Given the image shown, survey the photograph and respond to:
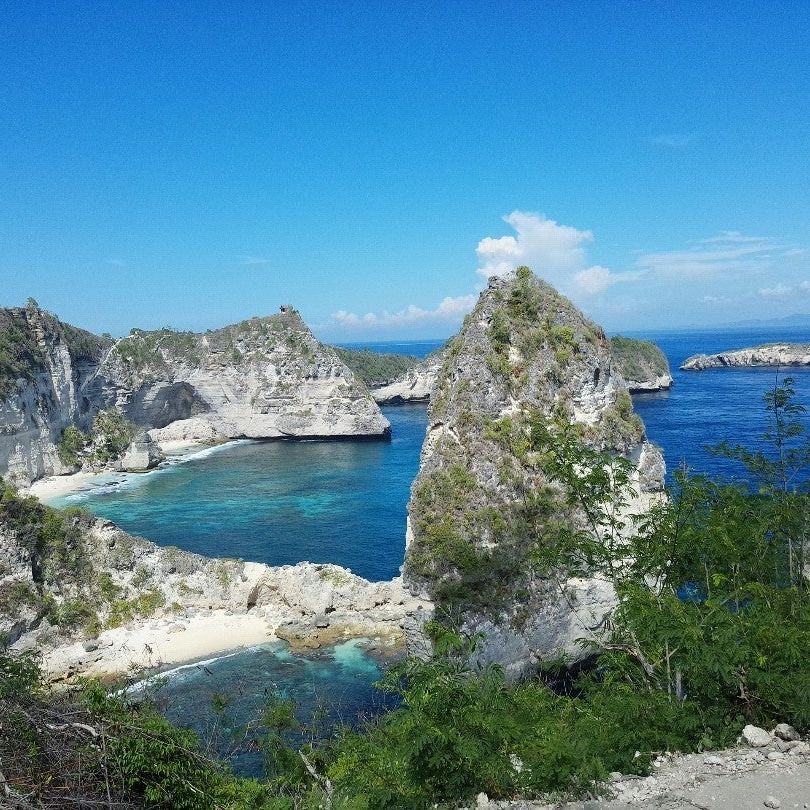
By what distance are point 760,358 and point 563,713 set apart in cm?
14526

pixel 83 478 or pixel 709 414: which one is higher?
pixel 83 478

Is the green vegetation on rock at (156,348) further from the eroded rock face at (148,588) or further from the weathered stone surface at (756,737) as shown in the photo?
the weathered stone surface at (756,737)

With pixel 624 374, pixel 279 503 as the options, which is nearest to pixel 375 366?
pixel 624 374

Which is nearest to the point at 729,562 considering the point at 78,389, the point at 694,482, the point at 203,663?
the point at 694,482

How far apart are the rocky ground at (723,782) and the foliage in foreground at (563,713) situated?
25 centimetres

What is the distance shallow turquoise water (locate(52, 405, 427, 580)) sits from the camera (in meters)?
38.9

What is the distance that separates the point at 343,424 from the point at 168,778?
234ft

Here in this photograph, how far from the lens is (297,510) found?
158 ft

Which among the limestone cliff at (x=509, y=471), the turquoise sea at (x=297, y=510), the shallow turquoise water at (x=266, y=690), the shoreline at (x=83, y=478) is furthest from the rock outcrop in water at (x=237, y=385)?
the limestone cliff at (x=509, y=471)

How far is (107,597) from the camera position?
2820 cm

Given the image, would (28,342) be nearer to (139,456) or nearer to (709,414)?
(139,456)

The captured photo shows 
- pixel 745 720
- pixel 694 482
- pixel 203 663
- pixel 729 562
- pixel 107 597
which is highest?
pixel 694 482

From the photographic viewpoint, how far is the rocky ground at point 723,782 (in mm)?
7312

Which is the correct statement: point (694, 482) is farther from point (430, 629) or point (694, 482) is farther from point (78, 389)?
point (78, 389)
